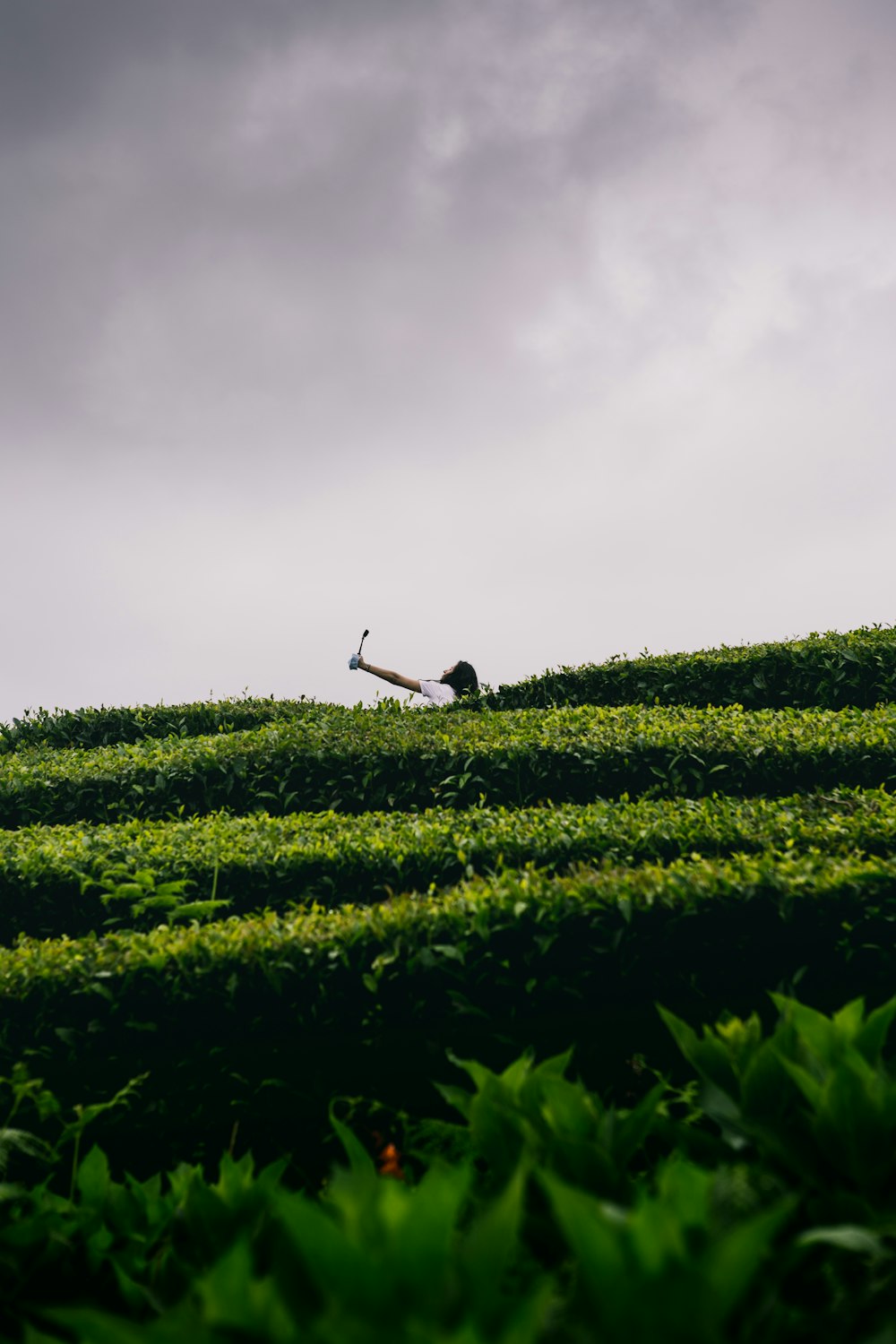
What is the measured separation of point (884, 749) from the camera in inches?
283

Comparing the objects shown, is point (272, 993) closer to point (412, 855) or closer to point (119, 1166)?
point (119, 1166)

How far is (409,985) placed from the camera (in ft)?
13.2

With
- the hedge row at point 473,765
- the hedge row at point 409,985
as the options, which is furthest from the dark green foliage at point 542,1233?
the hedge row at point 473,765

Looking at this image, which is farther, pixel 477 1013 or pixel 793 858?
pixel 793 858

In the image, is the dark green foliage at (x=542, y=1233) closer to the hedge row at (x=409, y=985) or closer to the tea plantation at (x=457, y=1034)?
the tea plantation at (x=457, y=1034)

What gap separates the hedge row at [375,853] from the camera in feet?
18.0

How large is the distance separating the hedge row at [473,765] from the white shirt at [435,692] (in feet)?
12.6

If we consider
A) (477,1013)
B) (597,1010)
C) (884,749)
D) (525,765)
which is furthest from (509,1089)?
(884,749)

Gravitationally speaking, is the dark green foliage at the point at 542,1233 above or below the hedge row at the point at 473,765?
below

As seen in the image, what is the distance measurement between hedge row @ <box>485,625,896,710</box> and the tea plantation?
179 cm

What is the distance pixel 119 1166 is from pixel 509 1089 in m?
2.36

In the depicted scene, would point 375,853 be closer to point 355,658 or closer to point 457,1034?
point 457,1034

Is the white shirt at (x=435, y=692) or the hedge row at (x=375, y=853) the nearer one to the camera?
the hedge row at (x=375, y=853)

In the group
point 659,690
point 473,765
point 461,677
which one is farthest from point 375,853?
point 461,677
